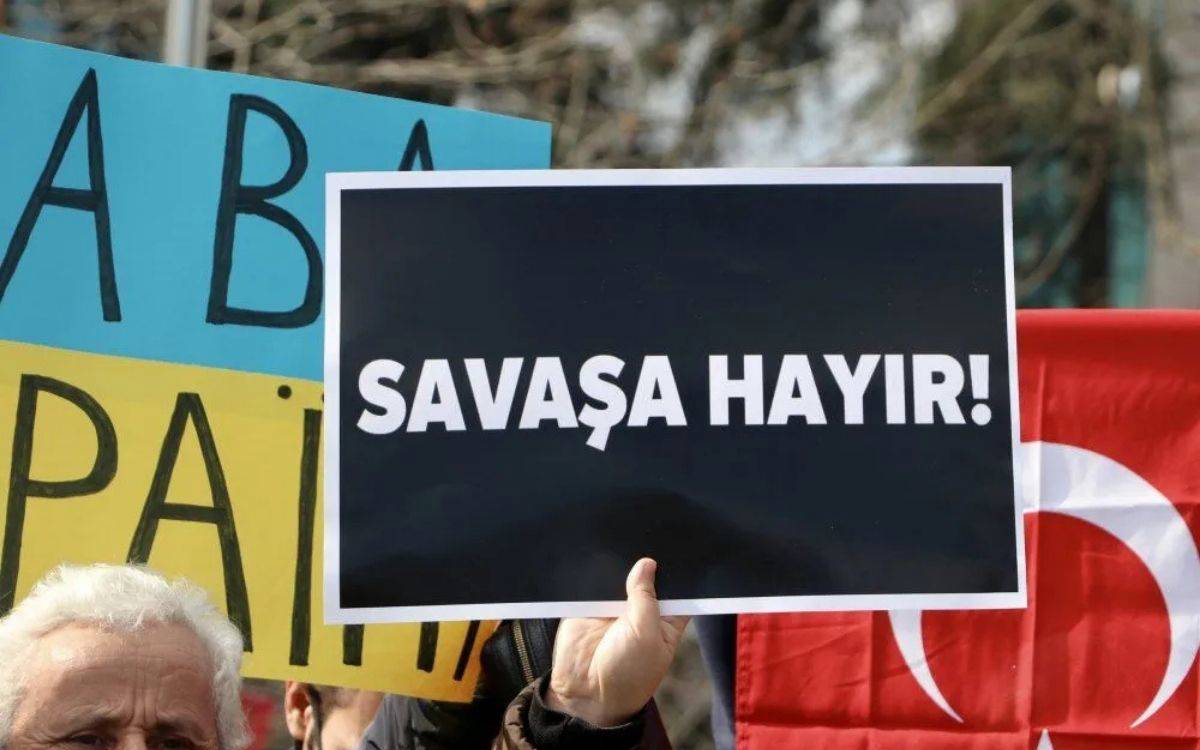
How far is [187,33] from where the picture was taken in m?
3.73

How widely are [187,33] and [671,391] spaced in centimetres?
172

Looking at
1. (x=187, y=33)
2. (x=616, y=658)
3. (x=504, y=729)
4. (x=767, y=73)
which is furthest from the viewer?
(x=767, y=73)

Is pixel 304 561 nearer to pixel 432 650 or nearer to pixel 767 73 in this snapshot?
pixel 432 650

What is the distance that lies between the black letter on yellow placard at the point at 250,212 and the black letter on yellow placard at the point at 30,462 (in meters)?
0.23

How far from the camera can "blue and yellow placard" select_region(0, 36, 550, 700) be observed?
288 cm

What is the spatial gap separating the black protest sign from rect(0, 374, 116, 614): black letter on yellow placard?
67 centimetres


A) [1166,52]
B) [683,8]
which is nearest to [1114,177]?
[1166,52]

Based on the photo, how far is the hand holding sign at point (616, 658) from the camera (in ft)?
7.43

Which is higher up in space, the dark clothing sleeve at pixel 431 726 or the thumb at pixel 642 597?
the thumb at pixel 642 597

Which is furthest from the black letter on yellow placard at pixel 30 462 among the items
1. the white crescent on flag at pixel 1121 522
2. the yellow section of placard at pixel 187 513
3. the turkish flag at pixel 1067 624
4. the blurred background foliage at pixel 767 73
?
the blurred background foliage at pixel 767 73

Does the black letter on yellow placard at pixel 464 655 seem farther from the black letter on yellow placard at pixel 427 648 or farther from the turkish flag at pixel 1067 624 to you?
the turkish flag at pixel 1067 624

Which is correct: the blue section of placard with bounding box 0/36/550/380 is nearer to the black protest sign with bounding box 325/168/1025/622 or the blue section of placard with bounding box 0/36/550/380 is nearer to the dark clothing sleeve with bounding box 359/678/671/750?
the dark clothing sleeve with bounding box 359/678/671/750

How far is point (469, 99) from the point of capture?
358 inches

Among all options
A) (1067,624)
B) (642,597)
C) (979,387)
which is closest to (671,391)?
(642,597)
